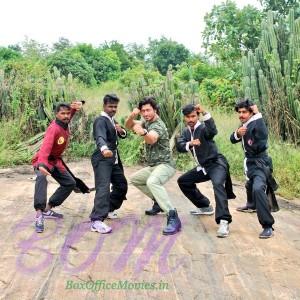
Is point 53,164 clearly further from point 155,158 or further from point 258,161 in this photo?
point 258,161

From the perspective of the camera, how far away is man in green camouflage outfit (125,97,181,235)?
5.33 m

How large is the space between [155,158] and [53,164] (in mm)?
1156

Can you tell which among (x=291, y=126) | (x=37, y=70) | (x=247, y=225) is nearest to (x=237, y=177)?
(x=291, y=126)

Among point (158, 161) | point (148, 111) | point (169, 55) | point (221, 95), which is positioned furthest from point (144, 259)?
point (169, 55)

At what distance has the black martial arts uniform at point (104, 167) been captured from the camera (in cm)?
533

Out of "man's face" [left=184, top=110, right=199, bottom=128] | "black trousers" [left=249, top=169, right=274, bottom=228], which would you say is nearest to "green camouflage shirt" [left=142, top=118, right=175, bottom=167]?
"man's face" [left=184, top=110, right=199, bottom=128]

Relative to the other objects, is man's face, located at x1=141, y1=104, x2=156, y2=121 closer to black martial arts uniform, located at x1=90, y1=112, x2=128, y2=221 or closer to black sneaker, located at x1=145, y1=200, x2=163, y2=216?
black martial arts uniform, located at x1=90, y1=112, x2=128, y2=221

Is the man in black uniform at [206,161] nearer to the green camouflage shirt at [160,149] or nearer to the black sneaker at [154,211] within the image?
the green camouflage shirt at [160,149]

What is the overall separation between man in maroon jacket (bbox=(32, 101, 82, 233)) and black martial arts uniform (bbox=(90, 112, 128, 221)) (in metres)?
0.39

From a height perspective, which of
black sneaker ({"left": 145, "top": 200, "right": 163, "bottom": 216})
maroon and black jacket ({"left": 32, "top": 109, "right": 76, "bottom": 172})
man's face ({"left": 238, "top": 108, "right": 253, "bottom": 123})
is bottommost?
black sneaker ({"left": 145, "top": 200, "right": 163, "bottom": 216})

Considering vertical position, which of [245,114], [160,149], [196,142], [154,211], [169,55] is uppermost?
[169,55]

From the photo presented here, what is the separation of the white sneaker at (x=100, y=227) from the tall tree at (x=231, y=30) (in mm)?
12729

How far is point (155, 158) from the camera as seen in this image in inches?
221

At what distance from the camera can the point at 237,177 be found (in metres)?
9.03
